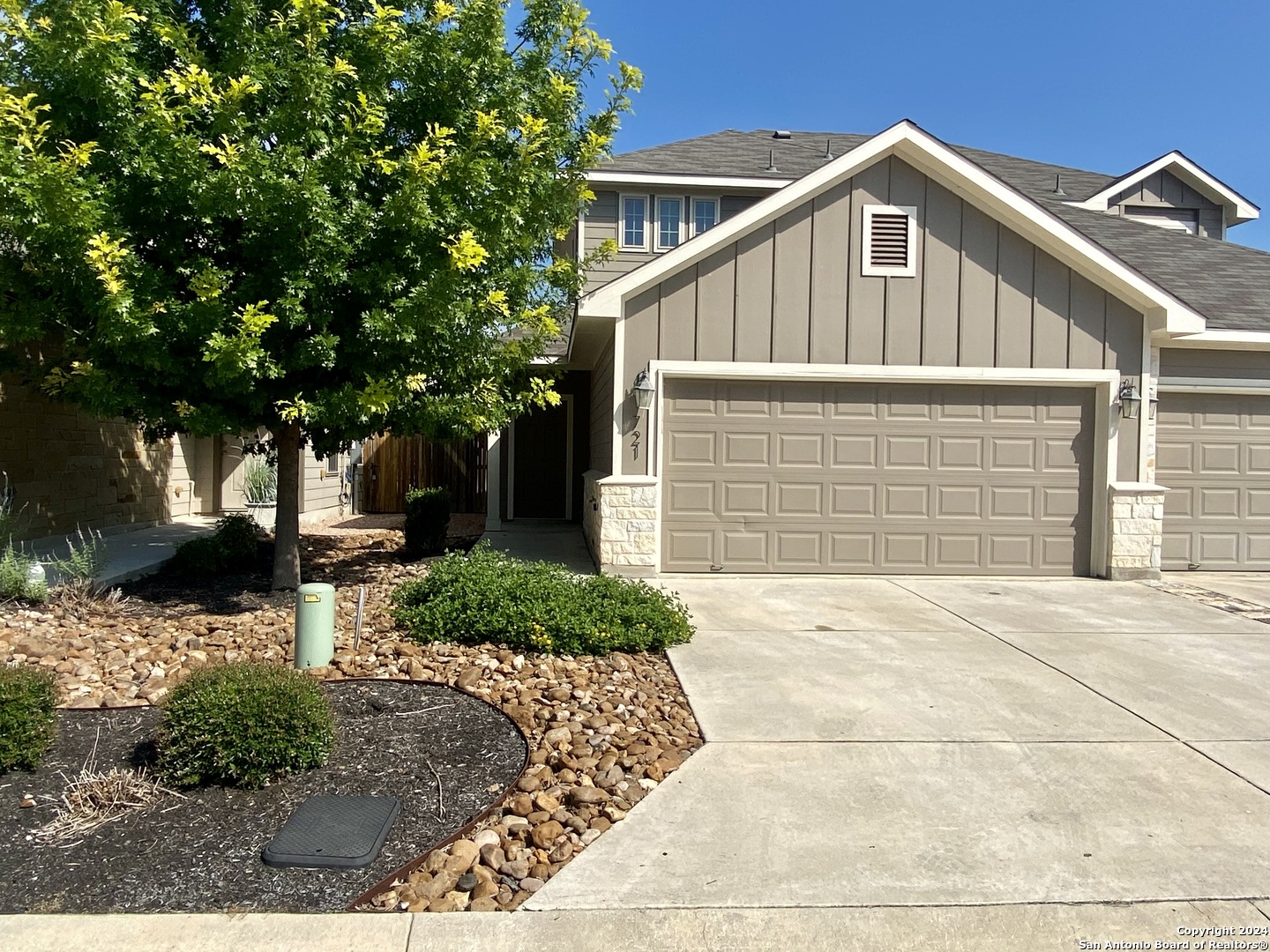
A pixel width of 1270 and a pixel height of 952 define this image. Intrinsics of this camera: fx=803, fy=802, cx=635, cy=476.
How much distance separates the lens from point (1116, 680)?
5172 millimetres

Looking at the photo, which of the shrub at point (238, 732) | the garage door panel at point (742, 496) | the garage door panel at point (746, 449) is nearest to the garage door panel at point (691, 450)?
the garage door panel at point (746, 449)

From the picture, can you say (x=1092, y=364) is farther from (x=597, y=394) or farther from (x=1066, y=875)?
(x=1066, y=875)

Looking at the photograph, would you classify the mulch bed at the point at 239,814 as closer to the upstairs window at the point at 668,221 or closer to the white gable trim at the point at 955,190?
the white gable trim at the point at 955,190

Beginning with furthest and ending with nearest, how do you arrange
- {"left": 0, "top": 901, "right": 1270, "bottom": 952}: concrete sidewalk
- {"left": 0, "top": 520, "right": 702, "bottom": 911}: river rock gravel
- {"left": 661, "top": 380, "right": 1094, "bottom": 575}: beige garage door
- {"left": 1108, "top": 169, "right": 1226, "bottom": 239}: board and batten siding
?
{"left": 1108, "top": 169, "right": 1226, "bottom": 239}: board and batten siding
{"left": 661, "top": 380, "right": 1094, "bottom": 575}: beige garage door
{"left": 0, "top": 520, "right": 702, "bottom": 911}: river rock gravel
{"left": 0, "top": 901, "right": 1270, "bottom": 952}: concrete sidewalk

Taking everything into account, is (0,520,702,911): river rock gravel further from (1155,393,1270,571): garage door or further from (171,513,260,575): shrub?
(1155,393,1270,571): garage door

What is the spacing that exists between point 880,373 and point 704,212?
599 centimetres

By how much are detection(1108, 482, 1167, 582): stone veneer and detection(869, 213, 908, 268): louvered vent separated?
3413 millimetres

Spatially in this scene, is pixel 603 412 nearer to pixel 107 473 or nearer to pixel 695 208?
pixel 695 208

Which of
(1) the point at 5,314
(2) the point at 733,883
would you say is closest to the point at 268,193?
(1) the point at 5,314

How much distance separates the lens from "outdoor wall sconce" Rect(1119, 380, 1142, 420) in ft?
28.2

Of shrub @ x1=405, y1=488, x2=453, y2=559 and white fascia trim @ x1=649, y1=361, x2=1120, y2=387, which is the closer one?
white fascia trim @ x1=649, y1=361, x2=1120, y2=387

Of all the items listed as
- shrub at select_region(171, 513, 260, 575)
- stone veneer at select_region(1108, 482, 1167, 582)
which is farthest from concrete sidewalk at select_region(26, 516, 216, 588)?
stone veneer at select_region(1108, 482, 1167, 582)

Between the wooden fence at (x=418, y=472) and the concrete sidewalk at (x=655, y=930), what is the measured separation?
1285 cm

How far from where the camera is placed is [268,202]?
5.31 m
